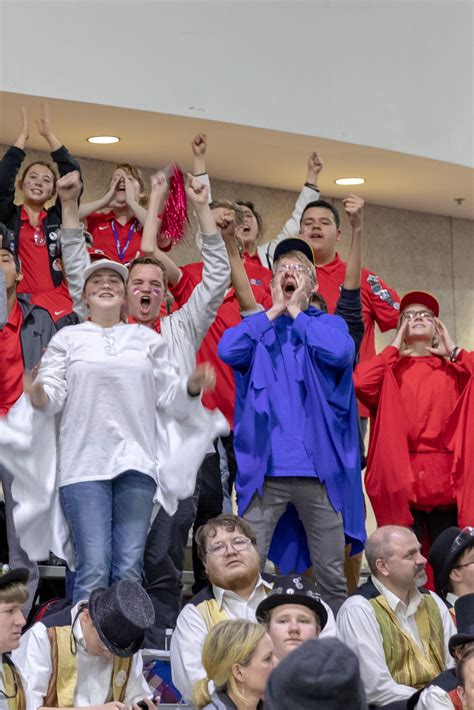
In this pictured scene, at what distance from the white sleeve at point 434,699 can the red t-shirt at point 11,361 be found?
6.33 ft

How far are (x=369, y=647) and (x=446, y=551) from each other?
24.0 inches

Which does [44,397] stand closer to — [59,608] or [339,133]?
[59,608]

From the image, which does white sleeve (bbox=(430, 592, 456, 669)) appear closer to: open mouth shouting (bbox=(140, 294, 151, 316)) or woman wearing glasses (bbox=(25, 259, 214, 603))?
woman wearing glasses (bbox=(25, 259, 214, 603))

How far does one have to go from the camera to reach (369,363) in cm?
580

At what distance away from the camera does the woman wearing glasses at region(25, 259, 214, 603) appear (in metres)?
4.47

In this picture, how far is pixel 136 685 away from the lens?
422 centimetres

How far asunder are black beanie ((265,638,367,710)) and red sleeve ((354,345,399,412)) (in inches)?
148

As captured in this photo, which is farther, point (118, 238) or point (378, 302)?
point (378, 302)

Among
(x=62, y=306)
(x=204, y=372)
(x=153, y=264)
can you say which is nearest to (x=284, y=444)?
(x=204, y=372)

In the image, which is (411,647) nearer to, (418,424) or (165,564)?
(165,564)

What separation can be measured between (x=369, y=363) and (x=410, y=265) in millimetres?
3441

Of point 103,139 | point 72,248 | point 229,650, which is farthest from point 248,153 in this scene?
point 229,650

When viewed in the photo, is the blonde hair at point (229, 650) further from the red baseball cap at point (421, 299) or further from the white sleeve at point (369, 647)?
the red baseball cap at point (421, 299)

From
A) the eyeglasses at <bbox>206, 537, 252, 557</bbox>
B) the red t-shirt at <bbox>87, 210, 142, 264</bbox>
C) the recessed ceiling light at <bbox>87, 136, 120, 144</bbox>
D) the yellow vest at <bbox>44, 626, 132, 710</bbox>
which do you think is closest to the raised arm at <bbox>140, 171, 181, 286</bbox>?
the red t-shirt at <bbox>87, 210, 142, 264</bbox>
